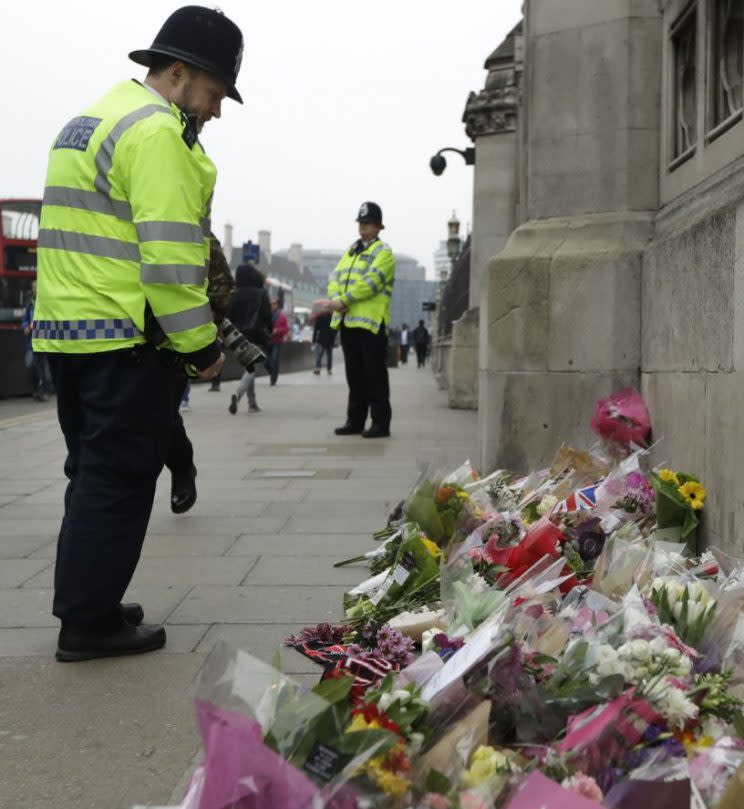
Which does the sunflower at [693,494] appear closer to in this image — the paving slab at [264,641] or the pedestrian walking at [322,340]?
the paving slab at [264,641]

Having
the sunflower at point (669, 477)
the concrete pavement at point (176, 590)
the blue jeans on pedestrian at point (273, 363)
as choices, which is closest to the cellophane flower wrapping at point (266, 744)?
the concrete pavement at point (176, 590)

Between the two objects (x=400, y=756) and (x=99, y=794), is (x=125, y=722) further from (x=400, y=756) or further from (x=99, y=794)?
(x=400, y=756)

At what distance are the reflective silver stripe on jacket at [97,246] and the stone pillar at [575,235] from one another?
316 centimetres

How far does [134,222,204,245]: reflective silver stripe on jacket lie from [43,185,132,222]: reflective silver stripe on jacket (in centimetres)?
11

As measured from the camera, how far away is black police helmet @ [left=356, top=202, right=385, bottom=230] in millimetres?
10531

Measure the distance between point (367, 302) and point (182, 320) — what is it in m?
7.10

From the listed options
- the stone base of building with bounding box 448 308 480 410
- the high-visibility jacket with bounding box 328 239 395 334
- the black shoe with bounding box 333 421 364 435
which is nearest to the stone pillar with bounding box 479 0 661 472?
the high-visibility jacket with bounding box 328 239 395 334

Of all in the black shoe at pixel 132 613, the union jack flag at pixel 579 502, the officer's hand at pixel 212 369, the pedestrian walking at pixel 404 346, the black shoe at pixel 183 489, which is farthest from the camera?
the pedestrian walking at pixel 404 346

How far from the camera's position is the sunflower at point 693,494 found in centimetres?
442

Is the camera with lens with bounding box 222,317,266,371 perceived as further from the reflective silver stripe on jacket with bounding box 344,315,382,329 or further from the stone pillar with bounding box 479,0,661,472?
the reflective silver stripe on jacket with bounding box 344,315,382,329

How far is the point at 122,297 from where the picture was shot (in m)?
3.60

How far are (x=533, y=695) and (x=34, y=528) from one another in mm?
4478

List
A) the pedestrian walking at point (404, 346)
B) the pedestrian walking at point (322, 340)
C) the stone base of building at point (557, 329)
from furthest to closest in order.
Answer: the pedestrian walking at point (404, 346) < the pedestrian walking at point (322, 340) < the stone base of building at point (557, 329)

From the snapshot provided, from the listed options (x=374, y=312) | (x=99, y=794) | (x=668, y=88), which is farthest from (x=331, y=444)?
(x=99, y=794)
